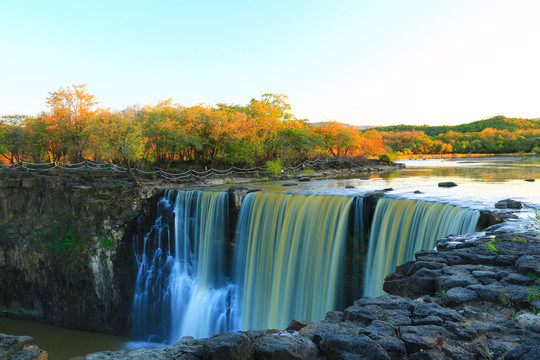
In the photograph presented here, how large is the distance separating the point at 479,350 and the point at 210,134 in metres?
27.1

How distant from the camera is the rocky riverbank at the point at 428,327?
12.3ft

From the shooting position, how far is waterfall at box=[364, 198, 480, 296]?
11203 mm

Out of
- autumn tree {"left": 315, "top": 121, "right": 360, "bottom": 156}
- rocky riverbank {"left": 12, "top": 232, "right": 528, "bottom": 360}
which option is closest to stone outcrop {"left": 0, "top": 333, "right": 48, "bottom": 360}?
rocky riverbank {"left": 12, "top": 232, "right": 528, "bottom": 360}

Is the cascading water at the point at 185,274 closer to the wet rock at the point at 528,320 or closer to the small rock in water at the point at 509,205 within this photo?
the small rock in water at the point at 509,205

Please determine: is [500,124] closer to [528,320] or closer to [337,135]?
[337,135]

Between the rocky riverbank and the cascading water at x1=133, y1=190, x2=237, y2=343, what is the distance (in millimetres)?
12028

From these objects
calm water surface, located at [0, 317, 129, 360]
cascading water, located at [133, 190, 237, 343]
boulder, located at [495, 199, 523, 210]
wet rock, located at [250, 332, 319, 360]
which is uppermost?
boulder, located at [495, 199, 523, 210]

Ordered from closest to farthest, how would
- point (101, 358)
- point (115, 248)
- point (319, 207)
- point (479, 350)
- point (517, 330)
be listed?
1. point (479, 350)
2. point (517, 330)
3. point (101, 358)
4. point (319, 207)
5. point (115, 248)

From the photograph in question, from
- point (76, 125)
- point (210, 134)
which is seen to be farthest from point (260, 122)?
point (76, 125)

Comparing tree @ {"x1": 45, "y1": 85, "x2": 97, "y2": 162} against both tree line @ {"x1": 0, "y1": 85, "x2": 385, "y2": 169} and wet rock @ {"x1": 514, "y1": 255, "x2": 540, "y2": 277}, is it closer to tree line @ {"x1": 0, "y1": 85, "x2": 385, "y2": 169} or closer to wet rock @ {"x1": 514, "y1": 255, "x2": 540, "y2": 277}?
tree line @ {"x1": 0, "y1": 85, "x2": 385, "y2": 169}

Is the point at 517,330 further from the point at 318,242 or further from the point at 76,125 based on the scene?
the point at 76,125

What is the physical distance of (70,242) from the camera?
19172 mm

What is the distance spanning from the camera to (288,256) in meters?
14.5

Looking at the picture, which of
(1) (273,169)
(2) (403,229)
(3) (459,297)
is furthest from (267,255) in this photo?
(1) (273,169)
